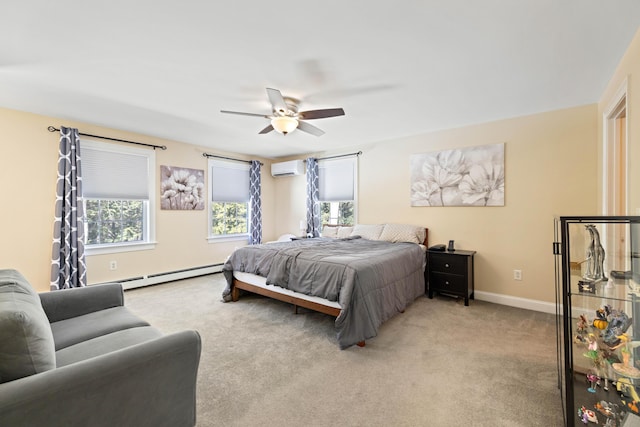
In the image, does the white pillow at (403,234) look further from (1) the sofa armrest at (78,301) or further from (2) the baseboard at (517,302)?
(1) the sofa armrest at (78,301)

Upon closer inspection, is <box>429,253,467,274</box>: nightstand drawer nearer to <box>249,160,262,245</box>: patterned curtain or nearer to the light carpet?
the light carpet

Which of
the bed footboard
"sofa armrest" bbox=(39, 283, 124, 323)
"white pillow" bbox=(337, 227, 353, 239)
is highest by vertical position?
"white pillow" bbox=(337, 227, 353, 239)

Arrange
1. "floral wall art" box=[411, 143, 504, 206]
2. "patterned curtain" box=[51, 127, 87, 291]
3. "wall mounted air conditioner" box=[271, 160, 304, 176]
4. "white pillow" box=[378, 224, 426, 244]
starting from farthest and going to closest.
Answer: "wall mounted air conditioner" box=[271, 160, 304, 176]
"white pillow" box=[378, 224, 426, 244]
"floral wall art" box=[411, 143, 504, 206]
"patterned curtain" box=[51, 127, 87, 291]

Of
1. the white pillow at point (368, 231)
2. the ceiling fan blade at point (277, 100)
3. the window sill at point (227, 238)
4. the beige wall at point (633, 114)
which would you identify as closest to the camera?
the beige wall at point (633, 114)

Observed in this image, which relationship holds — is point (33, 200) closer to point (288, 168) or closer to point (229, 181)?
point (229, 181)

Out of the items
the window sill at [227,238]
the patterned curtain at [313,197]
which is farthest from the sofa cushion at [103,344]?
the patterned curtain at [313,197]

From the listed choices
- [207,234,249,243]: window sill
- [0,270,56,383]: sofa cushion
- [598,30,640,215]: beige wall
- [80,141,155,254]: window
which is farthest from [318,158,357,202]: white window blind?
[0,270,56,383]: sofa cushion

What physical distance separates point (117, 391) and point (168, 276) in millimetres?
3973

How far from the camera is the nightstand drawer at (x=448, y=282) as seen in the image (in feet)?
11.8

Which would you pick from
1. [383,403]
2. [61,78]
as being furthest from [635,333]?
[61,78]

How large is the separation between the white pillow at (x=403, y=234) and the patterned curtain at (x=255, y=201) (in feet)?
9.12

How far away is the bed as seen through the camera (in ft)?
8.23

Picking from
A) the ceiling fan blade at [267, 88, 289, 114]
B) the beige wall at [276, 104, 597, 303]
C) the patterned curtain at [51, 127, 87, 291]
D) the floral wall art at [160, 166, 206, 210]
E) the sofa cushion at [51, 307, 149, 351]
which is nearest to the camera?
the sofa cushion at [51, 307, 149, 351]

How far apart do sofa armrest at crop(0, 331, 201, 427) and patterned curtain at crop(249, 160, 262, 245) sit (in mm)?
4648
